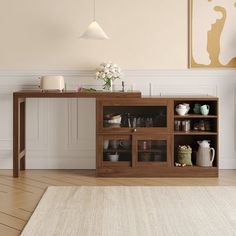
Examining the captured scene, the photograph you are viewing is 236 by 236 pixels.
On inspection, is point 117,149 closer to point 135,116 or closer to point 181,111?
point 135,116

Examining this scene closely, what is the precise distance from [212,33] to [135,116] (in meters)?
1.28

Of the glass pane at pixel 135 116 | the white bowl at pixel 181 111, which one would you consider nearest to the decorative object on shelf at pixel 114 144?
the glass pane at pixel 135 116

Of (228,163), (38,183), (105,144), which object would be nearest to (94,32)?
(105,144)

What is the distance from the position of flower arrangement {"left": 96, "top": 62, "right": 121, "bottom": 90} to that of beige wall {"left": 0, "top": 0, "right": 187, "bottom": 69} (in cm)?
24

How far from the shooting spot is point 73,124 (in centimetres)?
581

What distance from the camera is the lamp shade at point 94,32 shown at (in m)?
5.45

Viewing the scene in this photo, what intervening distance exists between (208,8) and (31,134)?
2333mm

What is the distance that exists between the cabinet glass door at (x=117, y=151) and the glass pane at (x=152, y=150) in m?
0.11

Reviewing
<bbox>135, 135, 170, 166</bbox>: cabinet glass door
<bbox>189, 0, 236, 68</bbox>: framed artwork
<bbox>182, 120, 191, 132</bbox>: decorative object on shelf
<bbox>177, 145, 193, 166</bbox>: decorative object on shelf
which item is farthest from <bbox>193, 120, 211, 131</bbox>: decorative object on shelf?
<bbox>189, 0, 236, 68</bbox>: framed artwork

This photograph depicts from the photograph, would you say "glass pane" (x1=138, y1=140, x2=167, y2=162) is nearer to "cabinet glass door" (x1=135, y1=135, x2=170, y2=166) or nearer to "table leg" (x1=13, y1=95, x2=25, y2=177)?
"cabinet glass door" (x1=135, y1=135, x2=170, y2=166)

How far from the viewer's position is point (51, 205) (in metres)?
4.05

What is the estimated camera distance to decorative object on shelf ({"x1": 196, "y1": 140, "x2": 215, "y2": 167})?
17.5 ft

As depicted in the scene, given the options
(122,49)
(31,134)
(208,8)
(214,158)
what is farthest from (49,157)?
(208,8)

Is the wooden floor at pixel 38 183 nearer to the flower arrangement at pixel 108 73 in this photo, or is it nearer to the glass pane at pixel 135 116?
the glass pane at pixel 135 116
